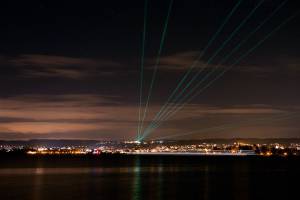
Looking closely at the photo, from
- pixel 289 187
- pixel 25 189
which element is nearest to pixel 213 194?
pixel 289 187

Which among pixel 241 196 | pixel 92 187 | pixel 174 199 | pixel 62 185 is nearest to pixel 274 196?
pixel 241 196

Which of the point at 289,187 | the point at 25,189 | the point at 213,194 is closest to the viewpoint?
the point at 213,194

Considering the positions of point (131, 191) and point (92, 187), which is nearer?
point (131, 191)

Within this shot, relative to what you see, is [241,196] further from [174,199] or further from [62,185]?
[62,185]

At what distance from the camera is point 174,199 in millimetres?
36250

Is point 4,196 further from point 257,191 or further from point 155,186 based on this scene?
point 257,191

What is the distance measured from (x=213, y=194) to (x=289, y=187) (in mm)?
10082

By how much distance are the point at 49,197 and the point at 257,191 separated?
17509mm

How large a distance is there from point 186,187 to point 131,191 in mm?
5926

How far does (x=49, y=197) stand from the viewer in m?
37.1

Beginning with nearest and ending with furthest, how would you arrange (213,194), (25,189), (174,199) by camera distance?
1. (174,199)
2. (213,194)
3. (25,189)

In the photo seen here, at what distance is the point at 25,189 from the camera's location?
42688mm

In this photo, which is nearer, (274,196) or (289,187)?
(274,196)

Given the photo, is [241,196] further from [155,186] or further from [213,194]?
[155,186]
